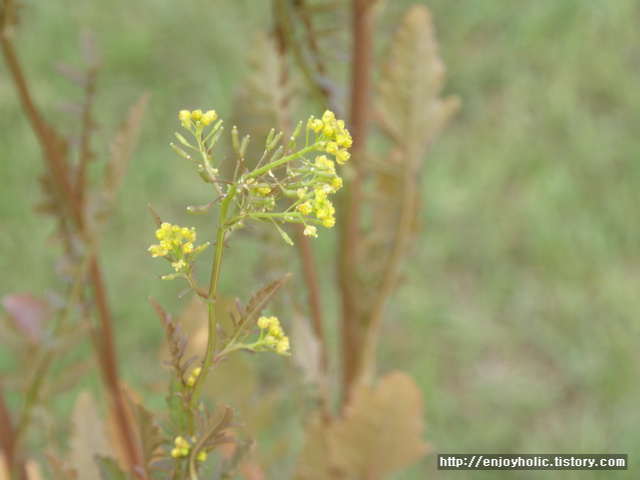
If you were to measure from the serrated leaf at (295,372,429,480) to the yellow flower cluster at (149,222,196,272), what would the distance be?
1.03 feet

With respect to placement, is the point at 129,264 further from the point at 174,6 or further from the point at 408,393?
the point at 408,393

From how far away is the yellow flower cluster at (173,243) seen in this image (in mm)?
309

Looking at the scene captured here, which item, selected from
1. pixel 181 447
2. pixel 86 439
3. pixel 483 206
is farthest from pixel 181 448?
pixel 483 206

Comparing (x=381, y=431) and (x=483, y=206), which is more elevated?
(x=483, y=206)

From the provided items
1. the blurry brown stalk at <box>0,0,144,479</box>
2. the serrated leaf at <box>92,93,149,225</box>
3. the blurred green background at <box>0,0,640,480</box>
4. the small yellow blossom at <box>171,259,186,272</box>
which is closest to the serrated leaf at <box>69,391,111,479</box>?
the blurry brown stalk at <box>0,0,144,479</box>

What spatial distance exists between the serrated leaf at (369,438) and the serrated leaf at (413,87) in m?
0.21

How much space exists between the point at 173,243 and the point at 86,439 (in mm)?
288

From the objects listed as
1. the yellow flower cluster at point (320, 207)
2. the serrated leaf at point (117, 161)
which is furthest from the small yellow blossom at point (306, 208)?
the serrated leaf at point (117, 161)

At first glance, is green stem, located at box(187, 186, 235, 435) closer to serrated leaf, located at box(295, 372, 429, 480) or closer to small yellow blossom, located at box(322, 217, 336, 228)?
small yellow blossom, located at box(322, 217, 336, 228)

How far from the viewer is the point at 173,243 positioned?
0.31m

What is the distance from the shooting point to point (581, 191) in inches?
63.8

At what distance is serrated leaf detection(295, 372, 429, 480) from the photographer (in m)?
0.59

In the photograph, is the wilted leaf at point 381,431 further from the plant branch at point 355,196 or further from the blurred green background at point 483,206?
the blurred green background at point 483,206

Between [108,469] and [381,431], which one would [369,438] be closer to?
[381,431]
